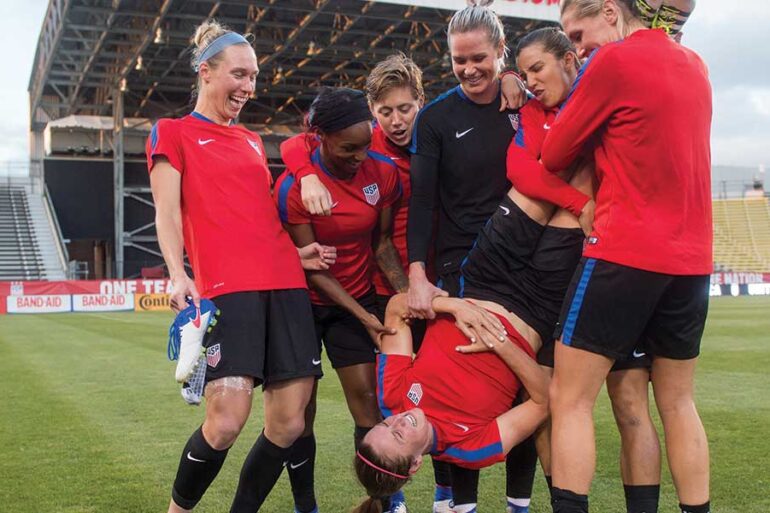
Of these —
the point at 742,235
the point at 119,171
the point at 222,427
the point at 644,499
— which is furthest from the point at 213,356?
the point at 742,235

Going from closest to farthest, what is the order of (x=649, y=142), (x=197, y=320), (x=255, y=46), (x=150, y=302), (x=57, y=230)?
(x=649, y=142), (x=197, y=320), (x=150, y=302), (x=255, y=46), (x=57, y=230)

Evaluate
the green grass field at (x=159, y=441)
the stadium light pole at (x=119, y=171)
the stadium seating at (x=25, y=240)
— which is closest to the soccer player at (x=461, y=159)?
the green grass field at (x=159, y=441)

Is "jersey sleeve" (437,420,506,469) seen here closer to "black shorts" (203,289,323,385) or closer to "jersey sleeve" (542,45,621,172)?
"black shorts" (203,289,323,385)

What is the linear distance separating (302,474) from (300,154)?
5.48ft

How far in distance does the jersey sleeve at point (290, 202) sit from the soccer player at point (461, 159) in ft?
1.75

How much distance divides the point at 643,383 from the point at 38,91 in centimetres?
3896

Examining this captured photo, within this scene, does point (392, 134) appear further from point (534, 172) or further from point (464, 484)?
point (464, 484)

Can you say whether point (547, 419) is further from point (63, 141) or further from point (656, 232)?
point (63, 141)

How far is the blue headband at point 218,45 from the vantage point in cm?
392

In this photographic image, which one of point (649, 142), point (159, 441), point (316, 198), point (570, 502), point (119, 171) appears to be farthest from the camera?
point (119, 171)

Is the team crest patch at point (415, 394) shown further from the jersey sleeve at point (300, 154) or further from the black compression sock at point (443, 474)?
the jersey sleeve at point (300, 154)

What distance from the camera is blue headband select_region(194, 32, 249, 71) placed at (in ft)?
12.9

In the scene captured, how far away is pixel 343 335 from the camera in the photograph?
444 cm

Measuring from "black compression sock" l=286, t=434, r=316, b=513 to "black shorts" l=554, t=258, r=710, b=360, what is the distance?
67.4 inches
